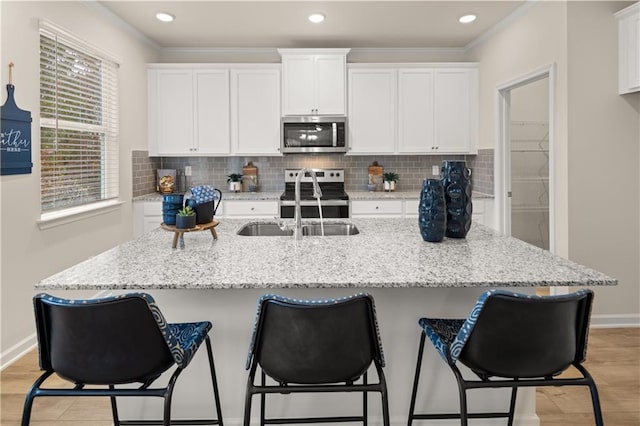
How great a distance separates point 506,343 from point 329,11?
3.47 m

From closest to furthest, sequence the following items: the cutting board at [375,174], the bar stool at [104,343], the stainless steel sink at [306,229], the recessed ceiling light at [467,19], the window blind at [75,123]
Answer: the bar stool at [104,343] → the stainless steel sink at [306,229] → the window blind at [75,123] → the recessed ceiling light at [467,19] → the cutting board at [375,174]

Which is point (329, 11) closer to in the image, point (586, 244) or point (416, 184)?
point (416, 184)

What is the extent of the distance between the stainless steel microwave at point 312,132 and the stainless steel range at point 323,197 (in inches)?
13.3

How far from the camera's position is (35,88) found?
3.21 meters

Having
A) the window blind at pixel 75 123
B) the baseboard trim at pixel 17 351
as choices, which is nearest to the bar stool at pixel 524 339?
the baseboard trim at pixel 17 351

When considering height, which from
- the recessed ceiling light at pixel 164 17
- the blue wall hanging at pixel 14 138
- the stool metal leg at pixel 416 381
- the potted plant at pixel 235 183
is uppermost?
the recessed ceiling light at pixel 164 17

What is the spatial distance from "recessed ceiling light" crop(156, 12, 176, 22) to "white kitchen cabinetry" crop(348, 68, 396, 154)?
73.6 inches

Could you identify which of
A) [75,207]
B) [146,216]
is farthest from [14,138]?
[146,216]

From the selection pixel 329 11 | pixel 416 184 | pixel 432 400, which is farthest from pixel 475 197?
pixel 432 400

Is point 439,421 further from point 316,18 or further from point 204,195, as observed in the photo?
point 316,18

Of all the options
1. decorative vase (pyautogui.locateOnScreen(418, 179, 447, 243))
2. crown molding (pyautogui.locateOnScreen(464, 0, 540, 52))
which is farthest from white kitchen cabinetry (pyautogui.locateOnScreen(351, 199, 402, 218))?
decorative vase (pyautogui.locateOnScreen(418, 179, 447, 243))

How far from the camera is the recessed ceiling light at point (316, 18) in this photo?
4223mm

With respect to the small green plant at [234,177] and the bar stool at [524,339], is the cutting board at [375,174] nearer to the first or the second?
Answer: the small green plant at [234,177]

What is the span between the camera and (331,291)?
77.3 inches
